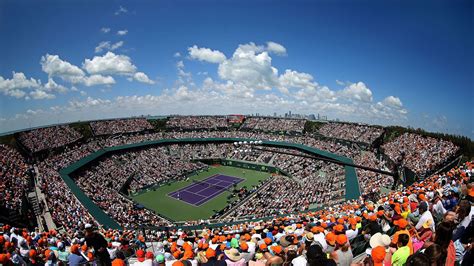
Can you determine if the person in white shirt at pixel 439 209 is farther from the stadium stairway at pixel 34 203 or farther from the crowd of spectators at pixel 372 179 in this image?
the stadium stairway at pixel 34 203

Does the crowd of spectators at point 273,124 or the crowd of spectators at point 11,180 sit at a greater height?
the crowd of spectators at point 273,124

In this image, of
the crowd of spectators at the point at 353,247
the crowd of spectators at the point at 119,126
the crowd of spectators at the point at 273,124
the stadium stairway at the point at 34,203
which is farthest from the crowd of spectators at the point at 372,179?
the crowd of spectators at the point at 119,126

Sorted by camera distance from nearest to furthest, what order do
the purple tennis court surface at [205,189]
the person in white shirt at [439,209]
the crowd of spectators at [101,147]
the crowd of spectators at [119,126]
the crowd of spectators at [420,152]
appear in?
the person in white shirt at [439,209] → the crowd of spectators at [101,147] → the crowd of spectators at [420,152] → the purple tennis court surface at [205,189] → the crowd of spectators at [119,126]

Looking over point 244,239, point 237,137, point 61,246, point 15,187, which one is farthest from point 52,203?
point 237,137

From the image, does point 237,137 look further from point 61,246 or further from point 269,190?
point 61,246

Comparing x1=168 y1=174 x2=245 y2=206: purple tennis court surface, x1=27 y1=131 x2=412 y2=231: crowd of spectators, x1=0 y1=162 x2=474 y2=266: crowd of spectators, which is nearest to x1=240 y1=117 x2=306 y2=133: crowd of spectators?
x1=27 y1=131 x2=412 y2=231: crowd of spectators

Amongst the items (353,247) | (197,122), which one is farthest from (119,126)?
(353,247)

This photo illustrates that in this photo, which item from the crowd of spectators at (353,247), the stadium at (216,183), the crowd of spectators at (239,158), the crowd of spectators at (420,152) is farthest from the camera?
the crowd of spectators at (420,152)

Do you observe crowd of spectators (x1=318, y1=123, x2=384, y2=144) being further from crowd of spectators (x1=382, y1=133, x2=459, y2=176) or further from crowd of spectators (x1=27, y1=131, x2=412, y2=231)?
crowd of spectators (x1=382, y1=133, x2=459, y2=176)
